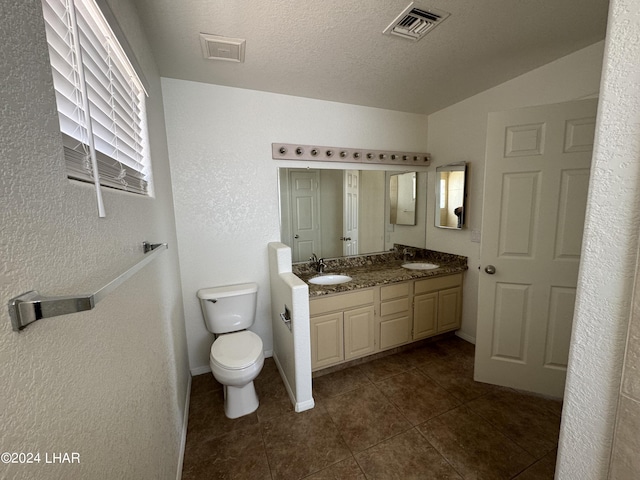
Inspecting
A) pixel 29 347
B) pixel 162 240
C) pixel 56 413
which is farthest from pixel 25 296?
pixel 162 240

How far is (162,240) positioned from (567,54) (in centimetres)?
300

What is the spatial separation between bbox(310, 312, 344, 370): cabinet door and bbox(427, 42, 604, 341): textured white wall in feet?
4.83

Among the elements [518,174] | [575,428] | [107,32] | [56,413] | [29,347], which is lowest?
[575,428]

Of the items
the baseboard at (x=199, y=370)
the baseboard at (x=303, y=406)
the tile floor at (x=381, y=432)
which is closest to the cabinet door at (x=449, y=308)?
the tile floor at (x=381, y=432)

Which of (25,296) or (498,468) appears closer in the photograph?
(25,296)

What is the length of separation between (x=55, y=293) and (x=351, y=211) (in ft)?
7.71

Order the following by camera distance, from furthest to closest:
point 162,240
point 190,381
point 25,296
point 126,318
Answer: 1. point 190,381
2. point 162,240
3. point 126,318
4. point 25,296

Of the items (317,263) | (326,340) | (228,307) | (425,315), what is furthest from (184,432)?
(425,315)

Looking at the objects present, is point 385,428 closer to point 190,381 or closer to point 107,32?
point 190,381

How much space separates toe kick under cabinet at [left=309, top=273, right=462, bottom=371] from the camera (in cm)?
202

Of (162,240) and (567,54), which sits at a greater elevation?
(567,54)

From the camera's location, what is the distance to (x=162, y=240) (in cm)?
145

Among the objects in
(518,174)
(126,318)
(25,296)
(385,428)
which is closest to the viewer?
(25,296)

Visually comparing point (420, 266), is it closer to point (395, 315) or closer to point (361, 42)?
point (395, 315)
